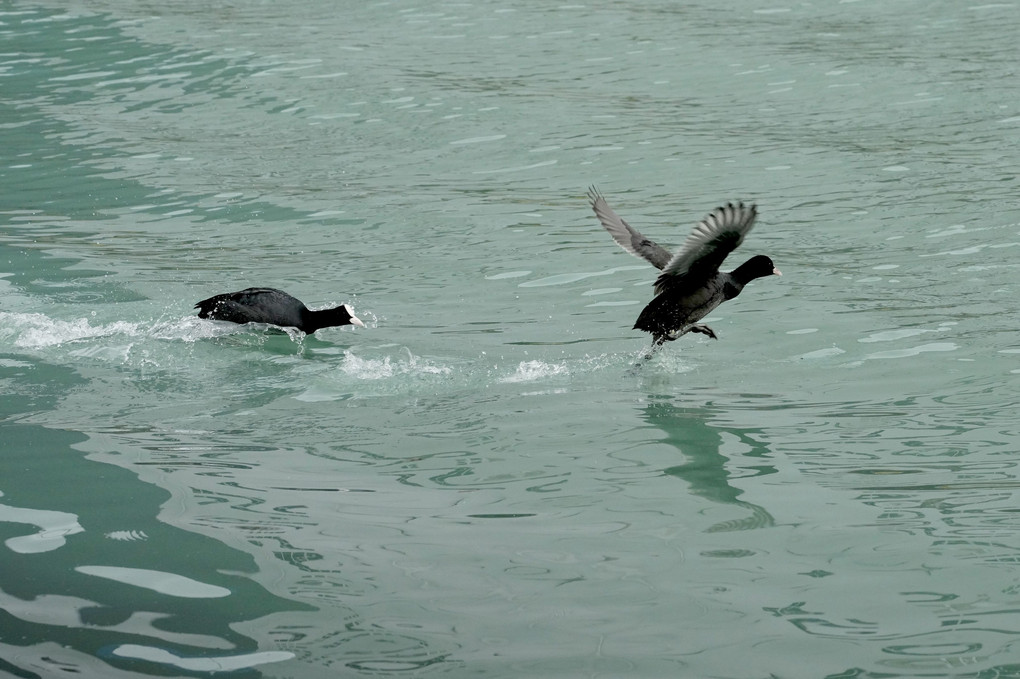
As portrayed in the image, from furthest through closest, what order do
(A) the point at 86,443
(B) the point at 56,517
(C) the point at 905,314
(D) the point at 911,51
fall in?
1. (D) the point at 911,51
2. (C) the point at 905,314
3. (A) the point at 86,443
4. (B) the point at 56,517

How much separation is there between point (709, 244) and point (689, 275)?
2.07 ft

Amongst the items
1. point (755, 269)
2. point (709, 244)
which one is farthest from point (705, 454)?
point (755, 269)

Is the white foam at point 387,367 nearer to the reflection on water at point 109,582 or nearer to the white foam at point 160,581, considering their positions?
the reflection on water at point 109,582

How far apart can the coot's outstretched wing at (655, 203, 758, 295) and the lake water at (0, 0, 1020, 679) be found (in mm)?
668

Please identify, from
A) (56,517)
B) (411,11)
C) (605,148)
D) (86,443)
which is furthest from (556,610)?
(411,11)

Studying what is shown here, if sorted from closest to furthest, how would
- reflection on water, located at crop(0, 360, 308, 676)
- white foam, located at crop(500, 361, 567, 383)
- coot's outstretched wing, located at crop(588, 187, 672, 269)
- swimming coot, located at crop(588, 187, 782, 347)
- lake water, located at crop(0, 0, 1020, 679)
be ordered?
reflection on water, located at crop(0, 360, 308, 676), lake water, located at crop(0, 0, 1020, 679), swimming coot, located at crop(588, 187, 782, 347), white foam, located at crop(500, 361, 567, 383), coot's outstretched wing, located at crop(588, 187, 672, 269)

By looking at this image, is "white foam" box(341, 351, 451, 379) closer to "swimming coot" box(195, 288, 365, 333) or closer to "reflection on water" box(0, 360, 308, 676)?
"swimming coot" box(195, 288, 365, 333)

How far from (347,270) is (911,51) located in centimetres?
1215

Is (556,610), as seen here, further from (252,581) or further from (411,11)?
(411,11)

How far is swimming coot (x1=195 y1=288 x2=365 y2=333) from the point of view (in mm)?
10844

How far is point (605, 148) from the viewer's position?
17766 mm

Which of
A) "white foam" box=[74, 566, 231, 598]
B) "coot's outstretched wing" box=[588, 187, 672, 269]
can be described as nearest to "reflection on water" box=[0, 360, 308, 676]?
"white foam" box=[74, 566, 231, 598]

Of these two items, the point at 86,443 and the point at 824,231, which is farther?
the point at 824,231

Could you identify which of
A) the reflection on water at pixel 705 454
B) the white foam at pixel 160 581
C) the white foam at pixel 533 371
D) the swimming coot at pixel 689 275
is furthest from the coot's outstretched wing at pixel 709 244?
the white foam at pixel 160 581
